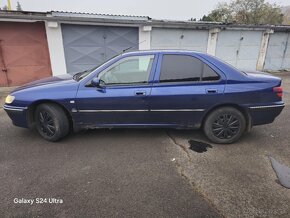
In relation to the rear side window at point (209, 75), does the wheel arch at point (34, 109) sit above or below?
below

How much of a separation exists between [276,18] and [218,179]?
29.9 meters

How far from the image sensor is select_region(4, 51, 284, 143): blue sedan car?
342 cm

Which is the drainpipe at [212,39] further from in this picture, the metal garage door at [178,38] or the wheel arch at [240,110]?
the wheel arch at [240,110]

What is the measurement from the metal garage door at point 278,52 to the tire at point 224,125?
12819 mm

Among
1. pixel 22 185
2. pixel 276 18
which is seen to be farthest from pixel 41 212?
pixel 276 18

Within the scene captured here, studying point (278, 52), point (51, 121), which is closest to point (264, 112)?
point (51, 121)

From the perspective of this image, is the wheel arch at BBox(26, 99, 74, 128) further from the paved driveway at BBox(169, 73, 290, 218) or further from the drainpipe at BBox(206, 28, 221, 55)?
the drainpipe at BBox(206, 28, 221, 55)

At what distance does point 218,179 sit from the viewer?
9.04ft

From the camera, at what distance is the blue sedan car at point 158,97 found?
3422 mm

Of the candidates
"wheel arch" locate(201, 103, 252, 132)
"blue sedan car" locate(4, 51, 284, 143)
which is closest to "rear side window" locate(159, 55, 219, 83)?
"blue sedan car" locate(4, 51, 284, 143)

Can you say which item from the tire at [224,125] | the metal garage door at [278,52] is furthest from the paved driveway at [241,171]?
the metal garage door at [278,52]

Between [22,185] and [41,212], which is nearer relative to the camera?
[41,212]

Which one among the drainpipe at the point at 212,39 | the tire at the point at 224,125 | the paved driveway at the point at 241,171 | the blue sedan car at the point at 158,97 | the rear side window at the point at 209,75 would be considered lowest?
the paved driveway at the point at 241,171

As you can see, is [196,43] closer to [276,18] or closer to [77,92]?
[77,92]
